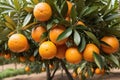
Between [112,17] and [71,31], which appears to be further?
[112,17]

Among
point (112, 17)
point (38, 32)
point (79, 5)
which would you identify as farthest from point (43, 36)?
point (112, 17)

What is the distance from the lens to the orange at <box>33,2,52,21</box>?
142 centimetres

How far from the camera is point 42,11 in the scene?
142 cm

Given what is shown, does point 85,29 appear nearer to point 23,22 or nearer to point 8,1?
point 23,22

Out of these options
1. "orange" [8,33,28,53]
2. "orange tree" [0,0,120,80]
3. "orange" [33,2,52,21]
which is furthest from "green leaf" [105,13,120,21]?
"orange" [8,33,28,53]

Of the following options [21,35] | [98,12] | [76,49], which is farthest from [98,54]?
[21,35]

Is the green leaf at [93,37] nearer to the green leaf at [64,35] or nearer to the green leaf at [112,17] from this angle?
the green leaf at [64,35]

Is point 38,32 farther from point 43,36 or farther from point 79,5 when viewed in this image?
point 79,5

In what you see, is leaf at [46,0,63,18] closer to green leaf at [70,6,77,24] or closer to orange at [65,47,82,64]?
green leaf at [70,6,77,24]

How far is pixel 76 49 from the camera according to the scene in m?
1.46

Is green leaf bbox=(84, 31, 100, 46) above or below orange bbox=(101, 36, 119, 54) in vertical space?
above

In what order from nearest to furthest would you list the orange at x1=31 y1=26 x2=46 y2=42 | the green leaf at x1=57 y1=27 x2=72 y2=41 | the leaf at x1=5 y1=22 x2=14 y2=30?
the green leaf at x1=57 y1=27 x2=72 y2=41, the orange at x1=31 y1=26 x2=46 y2=42, the leaf at x1=5 y1=22 x2=14 y2=30

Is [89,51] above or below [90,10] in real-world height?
below

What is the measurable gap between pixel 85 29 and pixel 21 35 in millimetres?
341
